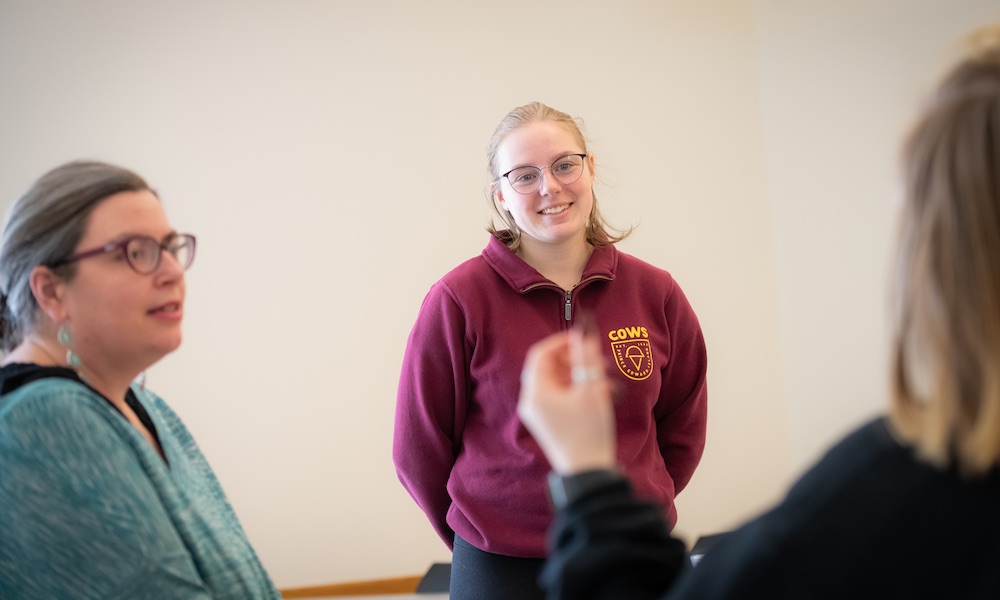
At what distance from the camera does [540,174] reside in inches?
80.7

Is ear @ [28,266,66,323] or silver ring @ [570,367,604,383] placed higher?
ear @ [28,266,66,323]

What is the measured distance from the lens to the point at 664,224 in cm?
415

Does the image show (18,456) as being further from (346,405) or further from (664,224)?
(664,224)

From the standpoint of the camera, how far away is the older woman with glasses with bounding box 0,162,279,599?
119 cm

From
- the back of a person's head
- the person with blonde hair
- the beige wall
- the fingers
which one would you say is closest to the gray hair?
the fingers

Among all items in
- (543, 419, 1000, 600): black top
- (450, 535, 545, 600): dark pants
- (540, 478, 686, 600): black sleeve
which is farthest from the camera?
(450, 535, 545, 600): dark pants

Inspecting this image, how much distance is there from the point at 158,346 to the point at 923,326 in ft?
3.60

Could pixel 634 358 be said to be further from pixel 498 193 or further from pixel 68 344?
pixel 68 344

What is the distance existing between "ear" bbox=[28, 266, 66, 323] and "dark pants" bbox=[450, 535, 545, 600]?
3.26 ft

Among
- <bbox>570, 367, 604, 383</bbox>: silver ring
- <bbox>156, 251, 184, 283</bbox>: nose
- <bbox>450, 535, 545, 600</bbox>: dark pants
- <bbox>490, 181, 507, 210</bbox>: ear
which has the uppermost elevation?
<bbox>156, 251, 184, 283</bbox>: nose

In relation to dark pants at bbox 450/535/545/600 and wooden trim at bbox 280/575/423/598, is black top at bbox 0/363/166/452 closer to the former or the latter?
dark pants at bbox 450/535/545/600

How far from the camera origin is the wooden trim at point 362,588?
3.75m

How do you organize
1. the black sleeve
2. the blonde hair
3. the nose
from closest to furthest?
the black sleeve < the nose < the blonde hair

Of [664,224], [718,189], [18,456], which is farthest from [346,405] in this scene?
[18,456]
